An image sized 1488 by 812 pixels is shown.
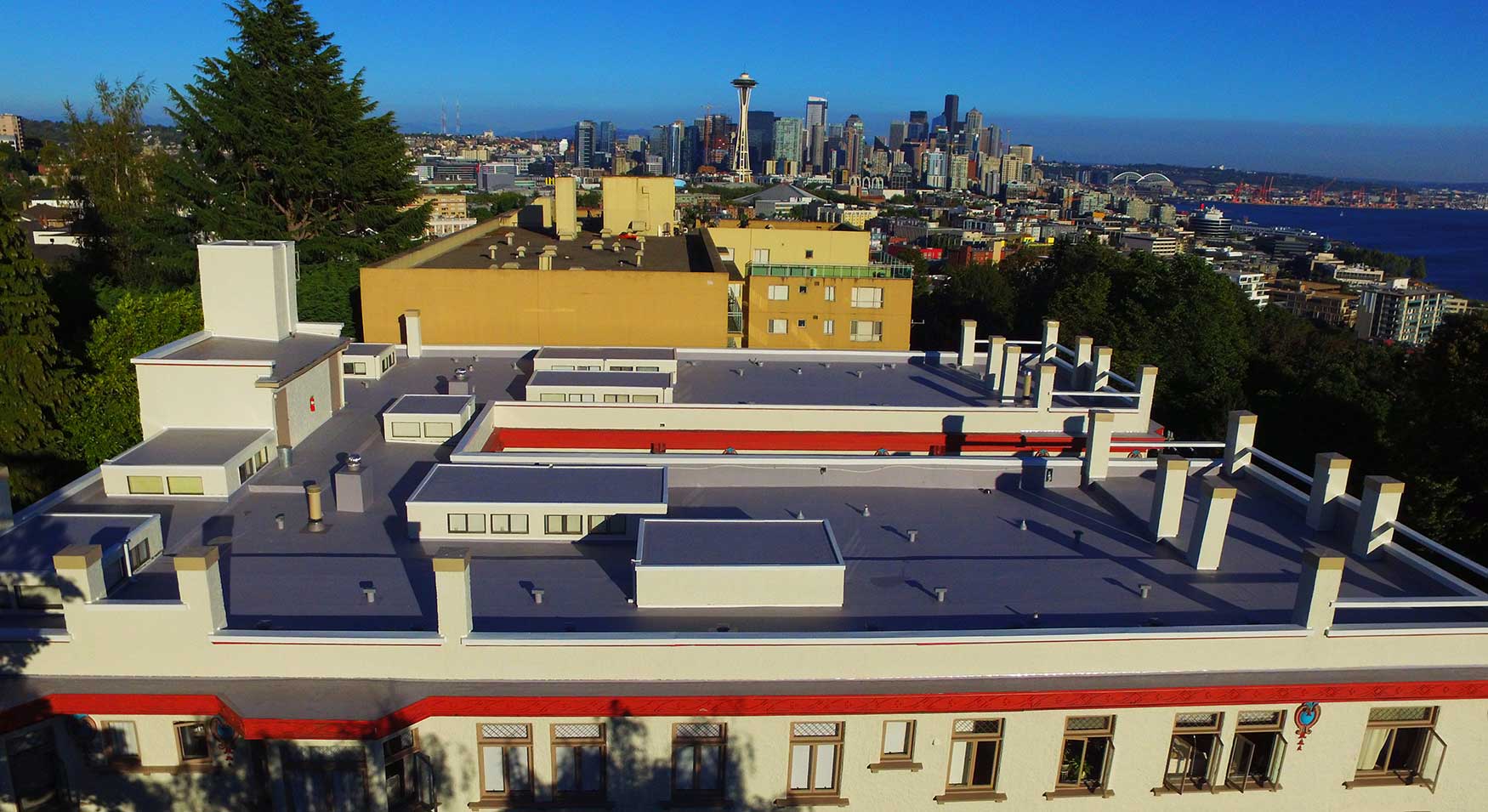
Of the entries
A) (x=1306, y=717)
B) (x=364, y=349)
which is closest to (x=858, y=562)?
(x=1306, y=717)

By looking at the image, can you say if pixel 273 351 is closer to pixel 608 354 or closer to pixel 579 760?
pixel 608 354

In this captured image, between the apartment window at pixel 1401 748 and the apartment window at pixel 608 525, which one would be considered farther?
the apartment window at pixel 608 525

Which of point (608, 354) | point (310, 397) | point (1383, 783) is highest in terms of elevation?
point (608, 354)

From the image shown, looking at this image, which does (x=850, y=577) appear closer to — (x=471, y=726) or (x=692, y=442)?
(x=471, y=726)

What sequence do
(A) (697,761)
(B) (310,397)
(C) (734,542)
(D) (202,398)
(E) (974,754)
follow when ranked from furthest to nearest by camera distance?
(B) (310,397) → (D) (202,398) → (C) (734,542) → (E) (974,754) → (A) (697,761)

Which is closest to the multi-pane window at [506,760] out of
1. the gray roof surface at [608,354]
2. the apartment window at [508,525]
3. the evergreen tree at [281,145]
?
the apartment window at [508,525]

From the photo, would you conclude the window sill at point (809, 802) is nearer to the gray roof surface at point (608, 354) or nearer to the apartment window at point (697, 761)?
the apartment window at point (697, 761)

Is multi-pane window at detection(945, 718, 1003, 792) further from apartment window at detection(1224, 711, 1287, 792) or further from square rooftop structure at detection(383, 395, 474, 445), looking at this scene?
square rooftop structure at detection(383, 395, 474, 445)
